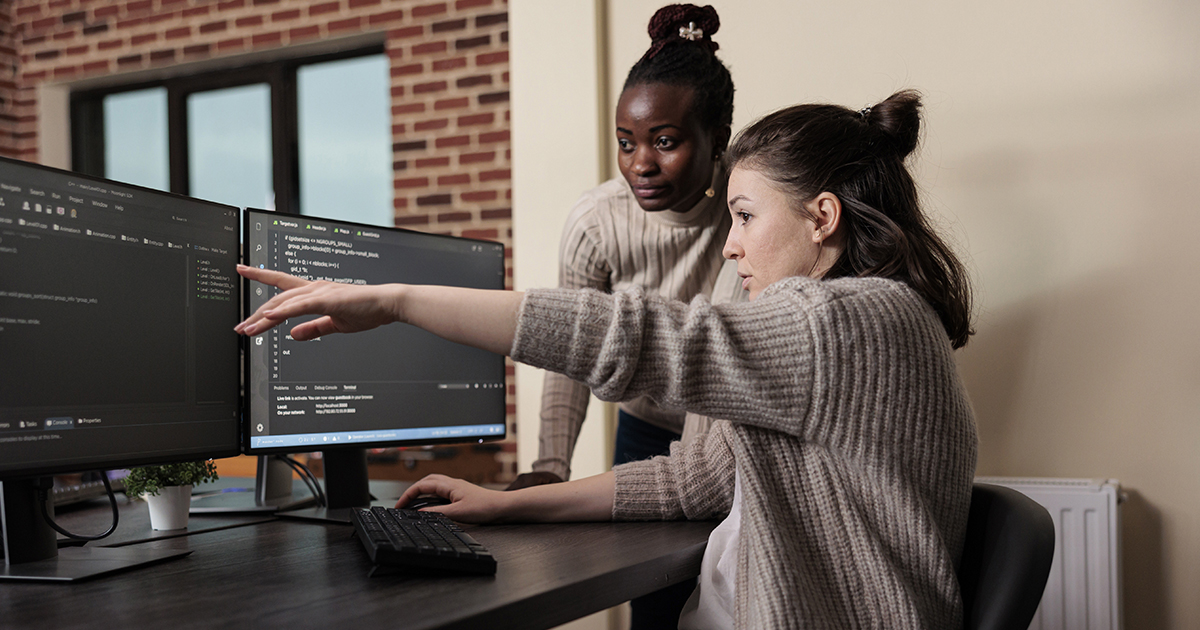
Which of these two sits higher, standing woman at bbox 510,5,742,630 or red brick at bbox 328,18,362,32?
red brick at bbox 328,18,362,32

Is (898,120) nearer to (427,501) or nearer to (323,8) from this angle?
(427,501)

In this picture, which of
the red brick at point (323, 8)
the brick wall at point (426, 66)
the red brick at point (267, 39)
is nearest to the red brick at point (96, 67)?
the brick wall at point (426, 66)

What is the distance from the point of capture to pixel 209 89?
3.79 metres

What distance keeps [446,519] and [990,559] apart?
702mm

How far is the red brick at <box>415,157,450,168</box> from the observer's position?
Result: 3.21m

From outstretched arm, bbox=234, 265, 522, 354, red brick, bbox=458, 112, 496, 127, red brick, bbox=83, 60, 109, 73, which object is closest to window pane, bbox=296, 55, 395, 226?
red brick, bbox=458, 112, 496, 127

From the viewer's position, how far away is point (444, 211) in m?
3.21

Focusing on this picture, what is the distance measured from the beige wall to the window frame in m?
2.40

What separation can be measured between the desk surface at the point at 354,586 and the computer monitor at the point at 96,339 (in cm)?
10

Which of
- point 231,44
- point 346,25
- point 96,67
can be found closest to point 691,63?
point 346,25

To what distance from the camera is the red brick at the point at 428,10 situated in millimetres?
3211

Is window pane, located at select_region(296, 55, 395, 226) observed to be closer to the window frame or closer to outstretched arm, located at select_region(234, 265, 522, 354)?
the window frame

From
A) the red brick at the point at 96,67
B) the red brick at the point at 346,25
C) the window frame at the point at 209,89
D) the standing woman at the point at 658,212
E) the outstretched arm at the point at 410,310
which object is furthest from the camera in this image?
the red brick at the point at 96,67

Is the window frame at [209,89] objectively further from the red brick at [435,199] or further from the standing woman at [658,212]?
the standing woman at [658,212]
